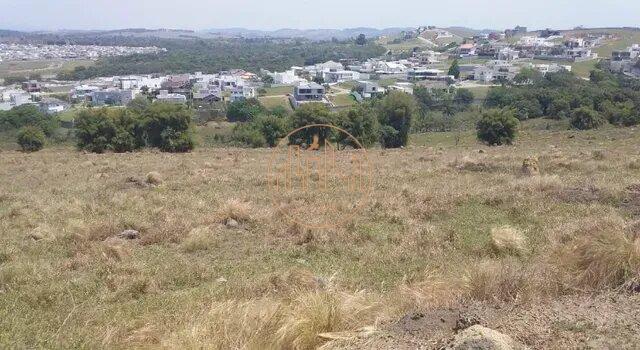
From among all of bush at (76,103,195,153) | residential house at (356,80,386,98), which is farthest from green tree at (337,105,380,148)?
residential house at (356,80,386,98)

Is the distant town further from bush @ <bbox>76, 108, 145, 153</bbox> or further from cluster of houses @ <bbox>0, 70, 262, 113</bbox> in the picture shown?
bush @ <bbox>76, 108, 145, 153</bbox>

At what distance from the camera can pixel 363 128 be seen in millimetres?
37781

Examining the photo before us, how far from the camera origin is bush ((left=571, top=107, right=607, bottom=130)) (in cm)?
4619

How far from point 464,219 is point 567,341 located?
631cm

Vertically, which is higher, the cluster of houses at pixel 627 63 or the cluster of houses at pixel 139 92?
the cluster of houses at pixel 627 63

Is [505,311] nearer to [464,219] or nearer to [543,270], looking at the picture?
[543,270]

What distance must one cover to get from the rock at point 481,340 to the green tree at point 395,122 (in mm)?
39918

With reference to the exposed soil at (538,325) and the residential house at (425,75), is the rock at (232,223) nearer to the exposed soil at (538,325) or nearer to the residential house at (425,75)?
the exposed soil at (538,325)

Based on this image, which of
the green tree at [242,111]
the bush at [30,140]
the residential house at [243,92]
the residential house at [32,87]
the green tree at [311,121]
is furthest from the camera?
the residential house at [32,87]

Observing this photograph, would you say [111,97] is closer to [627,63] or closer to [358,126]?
[358,126]

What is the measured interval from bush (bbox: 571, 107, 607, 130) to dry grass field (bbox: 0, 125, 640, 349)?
33.5m

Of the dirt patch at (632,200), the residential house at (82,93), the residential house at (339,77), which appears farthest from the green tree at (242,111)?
the dirt patch at (632,200)

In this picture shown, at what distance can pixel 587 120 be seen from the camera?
46656 millimetres

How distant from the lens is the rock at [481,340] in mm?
3705
